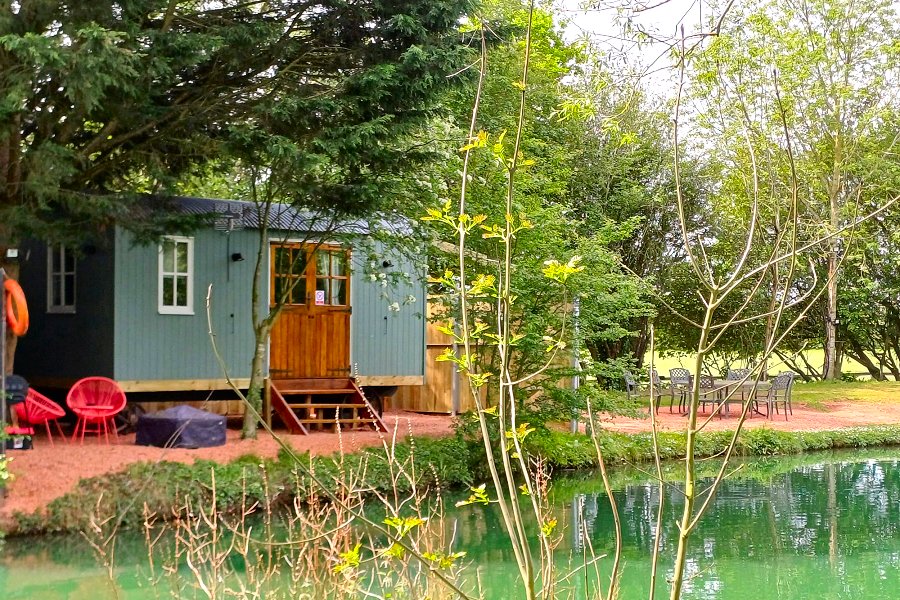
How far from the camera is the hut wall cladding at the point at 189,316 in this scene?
14.1 m

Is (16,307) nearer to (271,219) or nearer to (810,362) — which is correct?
(271,219)

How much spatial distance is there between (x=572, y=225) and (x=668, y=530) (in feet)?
17.4

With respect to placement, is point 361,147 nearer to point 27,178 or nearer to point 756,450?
point 27,178

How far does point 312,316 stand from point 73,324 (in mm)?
3283

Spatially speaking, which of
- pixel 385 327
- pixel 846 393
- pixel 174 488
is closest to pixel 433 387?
pixel 385 327

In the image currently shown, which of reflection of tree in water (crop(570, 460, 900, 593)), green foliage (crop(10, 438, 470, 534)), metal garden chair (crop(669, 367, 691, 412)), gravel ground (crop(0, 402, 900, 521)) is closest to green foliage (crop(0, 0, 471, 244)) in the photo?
gravel ground (crop(0, 402, 900, 521))

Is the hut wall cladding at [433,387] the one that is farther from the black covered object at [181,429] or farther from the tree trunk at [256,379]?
the black covered object at [181,429]

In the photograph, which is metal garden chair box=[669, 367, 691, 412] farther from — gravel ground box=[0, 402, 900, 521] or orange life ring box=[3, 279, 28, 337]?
orange life ring box=[3, 279, 28, 337]

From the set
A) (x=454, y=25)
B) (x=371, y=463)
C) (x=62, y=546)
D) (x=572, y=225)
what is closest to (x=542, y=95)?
(x=572, y=225)

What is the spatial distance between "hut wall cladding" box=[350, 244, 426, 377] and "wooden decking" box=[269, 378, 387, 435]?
59 centimetres

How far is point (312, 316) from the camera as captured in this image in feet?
52.4

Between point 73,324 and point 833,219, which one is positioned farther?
point 833,219

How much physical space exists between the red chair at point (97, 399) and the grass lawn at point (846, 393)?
14.6 metres

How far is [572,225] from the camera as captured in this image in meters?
14.8
